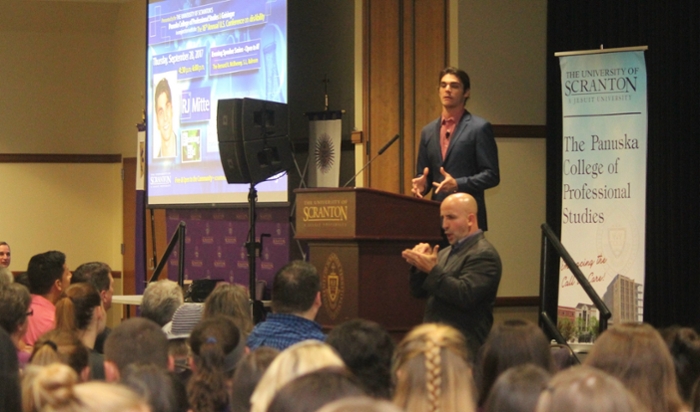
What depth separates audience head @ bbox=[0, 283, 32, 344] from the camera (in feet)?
12.4

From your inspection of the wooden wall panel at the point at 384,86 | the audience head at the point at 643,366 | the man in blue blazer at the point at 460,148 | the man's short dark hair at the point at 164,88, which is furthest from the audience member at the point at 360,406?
the man's short dark hair at the point at 164,88

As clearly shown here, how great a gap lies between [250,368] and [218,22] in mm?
6268

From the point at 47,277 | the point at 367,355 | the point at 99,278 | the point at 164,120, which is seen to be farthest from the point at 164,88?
the point at 367,355

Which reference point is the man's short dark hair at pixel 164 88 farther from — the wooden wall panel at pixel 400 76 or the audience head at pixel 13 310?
the audience head at pixel 13 310

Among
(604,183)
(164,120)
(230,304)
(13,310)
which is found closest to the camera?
(13,310)

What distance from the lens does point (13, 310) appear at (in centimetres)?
382

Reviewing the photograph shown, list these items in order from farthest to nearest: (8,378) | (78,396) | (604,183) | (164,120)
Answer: (164,120), (604,183), (8,378), (78,396)

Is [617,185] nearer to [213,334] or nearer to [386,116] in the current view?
[386,116]

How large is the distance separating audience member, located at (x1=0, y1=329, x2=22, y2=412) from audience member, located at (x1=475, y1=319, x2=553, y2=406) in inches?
54.8

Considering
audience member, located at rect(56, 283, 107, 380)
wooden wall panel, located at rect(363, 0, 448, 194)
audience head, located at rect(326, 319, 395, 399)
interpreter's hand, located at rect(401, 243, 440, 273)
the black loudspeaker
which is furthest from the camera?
wooden wall panel, located at rect(363, 0, 448, 194)

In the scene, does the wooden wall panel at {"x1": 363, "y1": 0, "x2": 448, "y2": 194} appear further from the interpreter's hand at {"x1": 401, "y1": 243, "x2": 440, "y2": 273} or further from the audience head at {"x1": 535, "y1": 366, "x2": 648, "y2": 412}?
the audience head at {"x1": 535, "y1": 366, "x2": 648, "y2": 412}

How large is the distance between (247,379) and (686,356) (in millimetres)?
1608

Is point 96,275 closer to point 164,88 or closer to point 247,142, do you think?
point 247,142

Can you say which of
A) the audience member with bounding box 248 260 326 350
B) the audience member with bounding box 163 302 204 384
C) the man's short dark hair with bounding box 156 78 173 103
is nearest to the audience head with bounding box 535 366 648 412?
the audience member with bounding box 248 260 326 350
